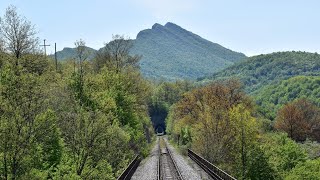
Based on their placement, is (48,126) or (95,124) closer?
(48,126)

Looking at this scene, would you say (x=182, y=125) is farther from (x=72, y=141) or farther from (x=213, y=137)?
(x=72, y=141)

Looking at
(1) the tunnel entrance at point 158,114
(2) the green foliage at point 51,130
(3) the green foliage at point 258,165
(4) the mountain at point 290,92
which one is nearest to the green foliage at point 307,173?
(3) the green foliage at point 258,165

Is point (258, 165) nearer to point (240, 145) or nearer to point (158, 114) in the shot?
point (240, 145)

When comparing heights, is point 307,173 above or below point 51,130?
below

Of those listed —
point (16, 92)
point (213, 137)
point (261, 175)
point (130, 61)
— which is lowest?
point (261, 175)

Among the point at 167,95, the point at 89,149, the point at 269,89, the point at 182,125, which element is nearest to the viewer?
the point at 89,149

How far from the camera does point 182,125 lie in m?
76.5

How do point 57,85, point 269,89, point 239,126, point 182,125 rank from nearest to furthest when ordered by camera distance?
point 57,85 < point 239,126 < point 182,125 < point 269,89

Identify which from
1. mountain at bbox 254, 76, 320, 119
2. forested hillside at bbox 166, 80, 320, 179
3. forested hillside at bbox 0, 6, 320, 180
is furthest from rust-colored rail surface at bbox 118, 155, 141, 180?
mountain at bbox 254, 76, 320, 119

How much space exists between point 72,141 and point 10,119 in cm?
913

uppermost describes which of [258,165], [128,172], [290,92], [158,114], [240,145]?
[290,92]

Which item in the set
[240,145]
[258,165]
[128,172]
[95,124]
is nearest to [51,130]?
[95,124]

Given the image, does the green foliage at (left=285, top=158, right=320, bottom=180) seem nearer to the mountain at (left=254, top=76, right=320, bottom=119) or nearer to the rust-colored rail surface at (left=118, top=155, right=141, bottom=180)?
the rust-colored rail surface at (left=118, top=155, right=141, bottom=180)

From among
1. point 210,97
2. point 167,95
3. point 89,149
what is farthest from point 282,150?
point 167,95
